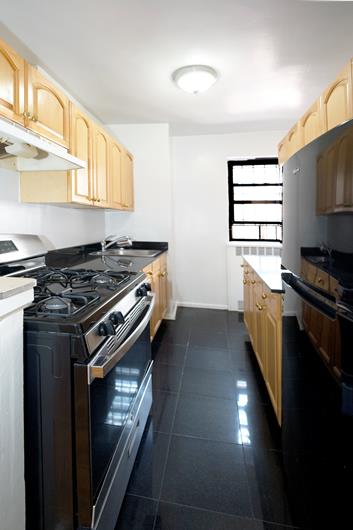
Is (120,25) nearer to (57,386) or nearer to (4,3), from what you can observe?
(4,3)

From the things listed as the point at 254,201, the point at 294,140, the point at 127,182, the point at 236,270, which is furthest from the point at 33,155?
the point at 254,201

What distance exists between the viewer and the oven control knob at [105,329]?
939 mm

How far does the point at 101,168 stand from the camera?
7.84 feet

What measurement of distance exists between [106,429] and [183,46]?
2.23m

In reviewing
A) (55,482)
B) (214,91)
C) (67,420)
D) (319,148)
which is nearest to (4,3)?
(214,91)

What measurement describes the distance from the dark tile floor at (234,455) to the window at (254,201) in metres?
2.16

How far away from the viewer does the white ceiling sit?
1.54 meters

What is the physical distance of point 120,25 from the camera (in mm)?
1650

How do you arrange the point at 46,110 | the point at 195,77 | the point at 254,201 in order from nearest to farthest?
the point at 46,110 < the point at 195,77 < the point at 254,201

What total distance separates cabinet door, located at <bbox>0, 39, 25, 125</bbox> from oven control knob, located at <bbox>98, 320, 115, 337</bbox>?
112 cm

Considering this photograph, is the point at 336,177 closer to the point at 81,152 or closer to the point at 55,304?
the point at 55,304

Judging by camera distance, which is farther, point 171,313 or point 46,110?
point 171,313

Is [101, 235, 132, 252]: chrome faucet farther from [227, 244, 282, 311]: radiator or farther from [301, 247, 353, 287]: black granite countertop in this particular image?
[301, 247, 353, 287]: black granite countertop

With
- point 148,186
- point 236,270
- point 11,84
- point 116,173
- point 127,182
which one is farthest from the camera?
point 236,270
